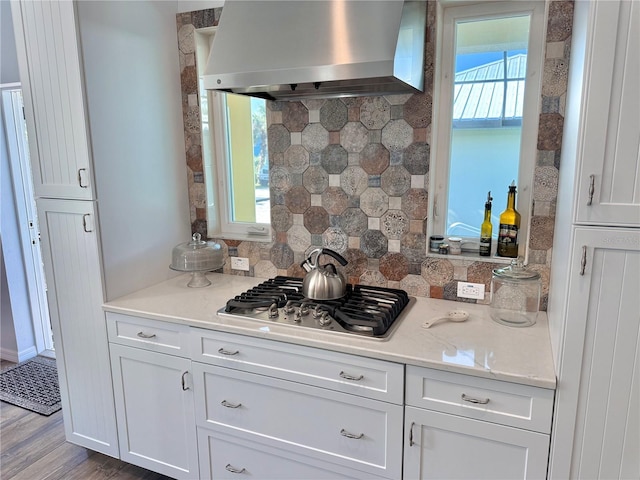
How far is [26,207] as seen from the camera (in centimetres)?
344

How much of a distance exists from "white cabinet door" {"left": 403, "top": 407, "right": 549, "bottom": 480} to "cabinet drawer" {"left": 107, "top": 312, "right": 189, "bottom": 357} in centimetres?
→ 100

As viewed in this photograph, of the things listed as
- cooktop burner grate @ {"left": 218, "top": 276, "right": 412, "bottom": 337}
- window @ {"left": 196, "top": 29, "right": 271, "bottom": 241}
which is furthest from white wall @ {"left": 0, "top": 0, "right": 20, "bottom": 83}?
cooktop burner grate @ {"left": 218, "top": 276, "right": 412, "bottom": 337}

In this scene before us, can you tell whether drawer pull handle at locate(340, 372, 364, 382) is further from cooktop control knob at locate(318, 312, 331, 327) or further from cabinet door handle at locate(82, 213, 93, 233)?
cabinet door handle at locate(82, 213, 93, 233)

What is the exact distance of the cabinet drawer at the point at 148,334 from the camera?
1.95 m

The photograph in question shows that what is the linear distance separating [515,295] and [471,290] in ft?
0.67

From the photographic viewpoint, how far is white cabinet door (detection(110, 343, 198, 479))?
79.0 inches

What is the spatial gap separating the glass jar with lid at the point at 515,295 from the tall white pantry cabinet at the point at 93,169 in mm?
1682

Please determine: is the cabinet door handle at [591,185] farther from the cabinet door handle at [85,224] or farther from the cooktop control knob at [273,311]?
the cabinet door handle at [85,224]

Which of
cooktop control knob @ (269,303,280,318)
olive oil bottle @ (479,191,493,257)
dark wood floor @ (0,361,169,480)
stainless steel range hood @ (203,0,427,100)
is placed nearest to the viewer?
stainless steel range hood @ (203,0,427,100)

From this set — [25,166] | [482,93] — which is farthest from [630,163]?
[25,166]

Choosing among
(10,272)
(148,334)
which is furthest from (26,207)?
(148,334)

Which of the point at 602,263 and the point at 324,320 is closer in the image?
the point at 602,263

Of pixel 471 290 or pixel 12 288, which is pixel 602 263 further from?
pixel 12 288

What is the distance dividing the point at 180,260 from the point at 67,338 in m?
0.68
